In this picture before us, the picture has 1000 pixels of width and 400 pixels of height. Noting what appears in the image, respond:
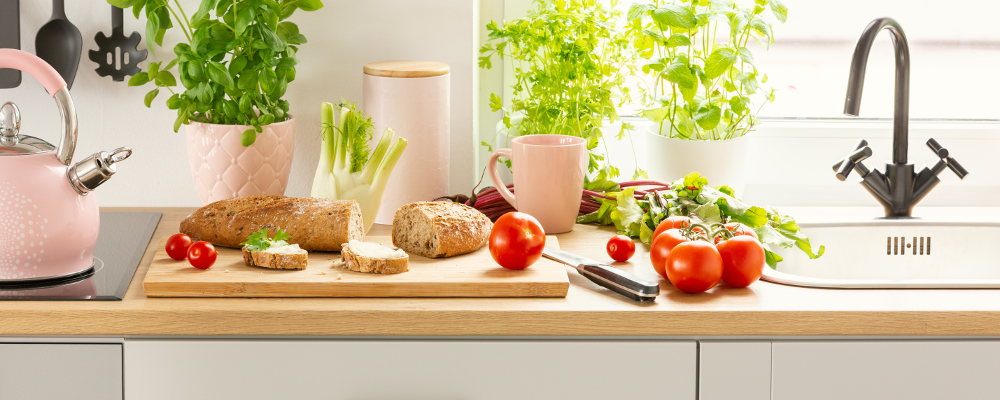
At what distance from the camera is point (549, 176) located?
1204mm

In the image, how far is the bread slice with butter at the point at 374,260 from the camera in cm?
98

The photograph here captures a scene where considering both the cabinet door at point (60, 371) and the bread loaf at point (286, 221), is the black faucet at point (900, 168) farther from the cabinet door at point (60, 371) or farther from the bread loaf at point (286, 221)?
the cabinet door at point (60, 371)

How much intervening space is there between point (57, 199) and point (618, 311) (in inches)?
26.6

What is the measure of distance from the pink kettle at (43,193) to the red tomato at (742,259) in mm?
727

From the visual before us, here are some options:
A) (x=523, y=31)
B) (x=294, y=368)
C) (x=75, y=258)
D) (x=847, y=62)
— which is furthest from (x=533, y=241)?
(x=847, y=62)

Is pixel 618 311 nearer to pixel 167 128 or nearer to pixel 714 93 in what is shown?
pixel 714 93

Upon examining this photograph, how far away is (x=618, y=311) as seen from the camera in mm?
901

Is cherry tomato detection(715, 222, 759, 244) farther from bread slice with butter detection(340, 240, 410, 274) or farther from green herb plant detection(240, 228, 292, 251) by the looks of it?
green herb plant detection(240, 228, 292, 251)

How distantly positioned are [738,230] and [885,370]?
0.24 metres

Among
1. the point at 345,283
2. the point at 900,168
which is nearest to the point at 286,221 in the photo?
the point at 345,283

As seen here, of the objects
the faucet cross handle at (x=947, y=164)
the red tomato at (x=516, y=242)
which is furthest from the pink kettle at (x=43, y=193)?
the faucet cross handle at (x=947, y=164)

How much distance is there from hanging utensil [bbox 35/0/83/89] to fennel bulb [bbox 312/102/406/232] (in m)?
0.48

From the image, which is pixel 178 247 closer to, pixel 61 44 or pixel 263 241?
pixel 263 241

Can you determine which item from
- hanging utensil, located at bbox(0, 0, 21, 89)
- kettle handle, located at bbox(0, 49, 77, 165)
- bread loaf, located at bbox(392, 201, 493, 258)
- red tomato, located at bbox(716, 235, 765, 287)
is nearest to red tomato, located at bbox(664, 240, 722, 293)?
red tomato, located at bbox(716, 235, 765, 287)
